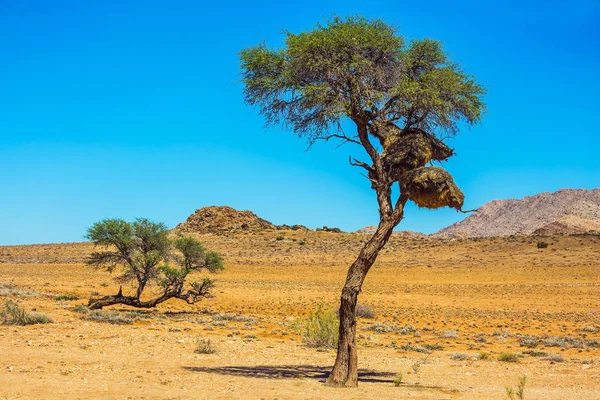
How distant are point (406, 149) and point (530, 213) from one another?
145919 mm

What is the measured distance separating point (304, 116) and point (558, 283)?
42.9 m

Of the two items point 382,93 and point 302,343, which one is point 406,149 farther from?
point 302,343

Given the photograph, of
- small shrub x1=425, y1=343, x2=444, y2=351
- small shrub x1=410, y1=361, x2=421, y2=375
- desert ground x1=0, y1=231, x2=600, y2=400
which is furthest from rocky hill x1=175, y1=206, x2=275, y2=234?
small shrub x1=410, y1=361, x2=421, y2=375

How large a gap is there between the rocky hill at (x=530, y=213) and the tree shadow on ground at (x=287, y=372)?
4792 inches

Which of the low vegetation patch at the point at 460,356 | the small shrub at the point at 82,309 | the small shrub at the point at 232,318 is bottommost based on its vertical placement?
the low vegetation patch at the point at 460,356

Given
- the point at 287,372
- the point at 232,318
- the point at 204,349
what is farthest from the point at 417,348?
the point at 232,318

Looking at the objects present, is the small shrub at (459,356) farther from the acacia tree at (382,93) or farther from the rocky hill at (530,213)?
the rocky hill at (530,213)

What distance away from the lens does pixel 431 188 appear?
40.7 ft

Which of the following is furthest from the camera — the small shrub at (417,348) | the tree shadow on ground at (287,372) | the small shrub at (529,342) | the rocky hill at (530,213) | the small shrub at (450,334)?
the rocky hill at (530,213)

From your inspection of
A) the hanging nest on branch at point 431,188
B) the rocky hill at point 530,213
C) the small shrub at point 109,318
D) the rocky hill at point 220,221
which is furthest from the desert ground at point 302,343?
the rocky hill at point 530,213

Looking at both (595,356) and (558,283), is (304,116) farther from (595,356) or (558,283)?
(558,283)

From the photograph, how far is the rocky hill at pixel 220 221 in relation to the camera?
9675 centimetres

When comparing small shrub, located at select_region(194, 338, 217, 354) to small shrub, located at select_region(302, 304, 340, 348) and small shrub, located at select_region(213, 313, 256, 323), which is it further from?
small shrub, located at select_region(213, 313, 256, 323)

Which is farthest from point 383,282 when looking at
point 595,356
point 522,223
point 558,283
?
point 522,223
